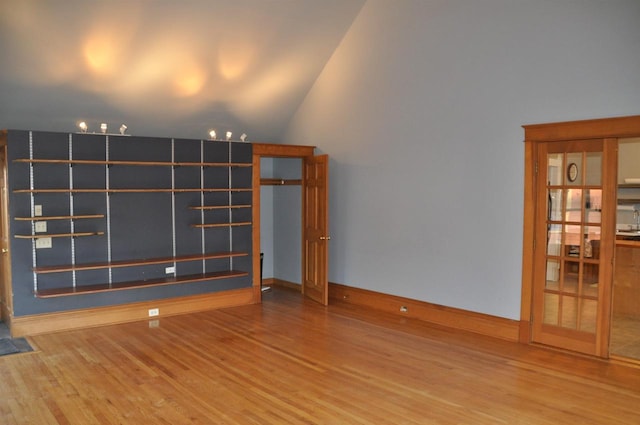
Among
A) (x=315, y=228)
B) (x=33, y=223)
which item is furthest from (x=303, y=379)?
(x=33, y=223)

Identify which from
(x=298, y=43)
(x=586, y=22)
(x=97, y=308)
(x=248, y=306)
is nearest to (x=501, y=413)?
(x=586, y=22)

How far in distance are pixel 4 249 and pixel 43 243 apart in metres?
0.58

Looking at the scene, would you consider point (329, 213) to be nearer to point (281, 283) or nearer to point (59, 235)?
point (281, 283)

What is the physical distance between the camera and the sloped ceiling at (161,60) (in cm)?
534

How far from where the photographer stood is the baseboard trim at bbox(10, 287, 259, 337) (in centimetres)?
568

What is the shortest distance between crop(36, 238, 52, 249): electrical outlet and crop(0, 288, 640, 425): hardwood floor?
3.25ft

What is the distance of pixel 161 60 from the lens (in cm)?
613

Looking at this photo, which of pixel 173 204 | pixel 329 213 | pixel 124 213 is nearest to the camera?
pixel 124 213

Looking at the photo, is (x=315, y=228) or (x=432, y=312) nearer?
(x=432, y=312)

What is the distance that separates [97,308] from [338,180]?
11.6 feet

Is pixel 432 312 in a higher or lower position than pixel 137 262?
lower

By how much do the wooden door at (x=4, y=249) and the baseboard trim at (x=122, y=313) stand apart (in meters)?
0.34

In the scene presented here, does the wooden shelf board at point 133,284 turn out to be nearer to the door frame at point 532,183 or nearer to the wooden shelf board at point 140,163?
the wooden shelf board at point 140,163

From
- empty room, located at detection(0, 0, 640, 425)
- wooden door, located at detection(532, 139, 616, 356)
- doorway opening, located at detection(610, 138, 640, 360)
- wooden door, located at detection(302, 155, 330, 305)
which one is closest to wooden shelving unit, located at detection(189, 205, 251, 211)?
empty room, located at detection(0, 0, 640, 425)
